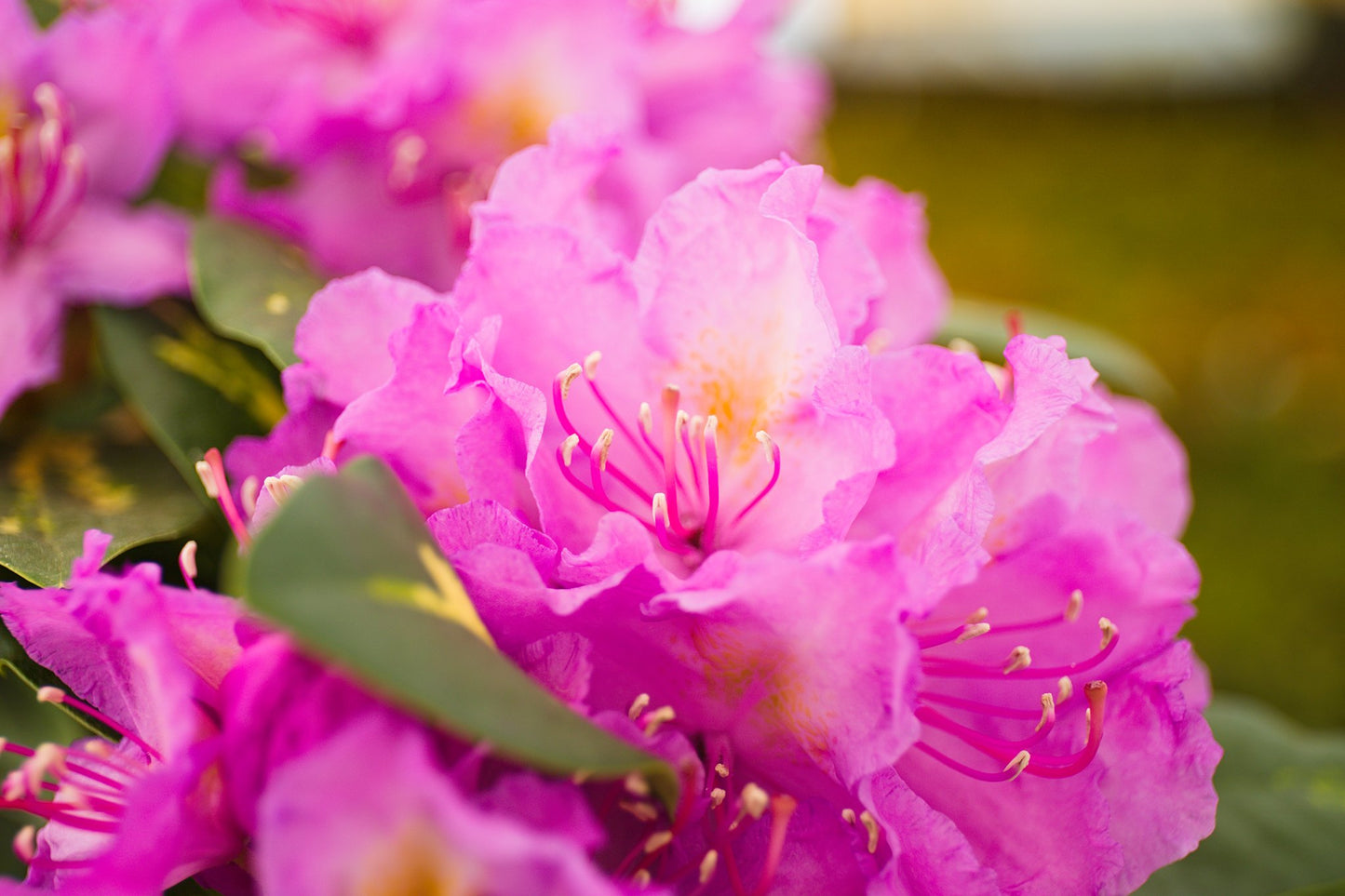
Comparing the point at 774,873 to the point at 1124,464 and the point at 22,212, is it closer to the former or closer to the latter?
the point at 1124,464

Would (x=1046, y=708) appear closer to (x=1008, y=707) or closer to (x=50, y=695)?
(x=1008, y=707)

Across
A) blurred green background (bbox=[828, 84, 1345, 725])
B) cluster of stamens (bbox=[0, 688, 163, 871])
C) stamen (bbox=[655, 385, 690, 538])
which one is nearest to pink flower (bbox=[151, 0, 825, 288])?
stamen (bbox=[655, 385, 690, 538])

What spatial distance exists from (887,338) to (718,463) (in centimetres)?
11

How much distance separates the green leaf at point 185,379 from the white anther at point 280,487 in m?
0.18

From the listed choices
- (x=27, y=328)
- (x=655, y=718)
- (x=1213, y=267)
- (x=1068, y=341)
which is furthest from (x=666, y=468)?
(x=1213, y=267)

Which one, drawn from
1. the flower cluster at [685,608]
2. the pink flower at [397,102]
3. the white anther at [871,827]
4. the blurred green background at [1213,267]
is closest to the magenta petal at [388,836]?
the flower cluster at [685,608]

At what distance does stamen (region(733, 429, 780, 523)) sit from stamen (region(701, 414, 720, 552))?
0.01 metres

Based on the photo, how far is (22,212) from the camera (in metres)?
0.62

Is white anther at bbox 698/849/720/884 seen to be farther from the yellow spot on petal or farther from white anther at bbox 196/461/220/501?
Answer: the yellow spot on petal

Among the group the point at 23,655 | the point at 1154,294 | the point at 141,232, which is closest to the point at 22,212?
the point at 141,232

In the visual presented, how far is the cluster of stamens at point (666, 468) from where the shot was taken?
44cm

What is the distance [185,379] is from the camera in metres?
0.62

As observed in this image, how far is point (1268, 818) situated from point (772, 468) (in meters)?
0.38

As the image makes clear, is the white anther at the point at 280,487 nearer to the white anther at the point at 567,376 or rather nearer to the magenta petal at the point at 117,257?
the white anther at the point at 567,376
